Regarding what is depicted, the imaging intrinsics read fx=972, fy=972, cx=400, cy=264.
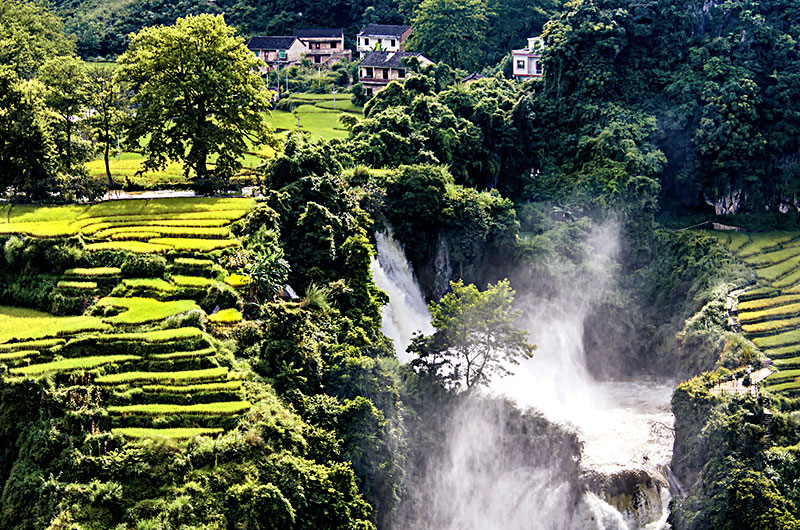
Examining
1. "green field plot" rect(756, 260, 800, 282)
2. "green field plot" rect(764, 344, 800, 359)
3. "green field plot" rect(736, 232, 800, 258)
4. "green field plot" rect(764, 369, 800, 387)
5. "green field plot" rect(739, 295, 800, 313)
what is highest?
"green field plot" rect(736, 232, 800, 258)

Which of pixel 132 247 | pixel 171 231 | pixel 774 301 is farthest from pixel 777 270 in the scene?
pixel 132 247

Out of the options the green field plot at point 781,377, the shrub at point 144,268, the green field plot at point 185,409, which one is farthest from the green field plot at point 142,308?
the green field plot at point 781,377

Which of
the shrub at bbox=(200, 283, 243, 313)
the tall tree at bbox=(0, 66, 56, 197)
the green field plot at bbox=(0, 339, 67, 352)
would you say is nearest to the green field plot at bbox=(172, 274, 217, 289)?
the shrub at bbox=(200, 283, 243, 313)

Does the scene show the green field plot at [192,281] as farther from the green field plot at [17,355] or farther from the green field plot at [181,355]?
the green field plot at [17,355]

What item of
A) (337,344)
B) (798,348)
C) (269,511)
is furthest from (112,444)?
(798,348)

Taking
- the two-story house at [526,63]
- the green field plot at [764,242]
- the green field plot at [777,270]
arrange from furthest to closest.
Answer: the two-story house at [526,63], the green field plot at [764,242], the green field plot at [777,270]

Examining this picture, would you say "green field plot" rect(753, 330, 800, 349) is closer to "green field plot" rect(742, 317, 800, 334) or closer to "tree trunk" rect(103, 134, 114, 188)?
"green field plot" rect(742, 317, 800, 334)
